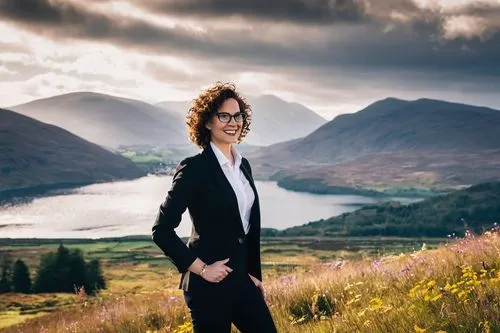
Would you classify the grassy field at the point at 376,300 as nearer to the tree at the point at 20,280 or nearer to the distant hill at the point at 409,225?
the tree at the point at 20,280

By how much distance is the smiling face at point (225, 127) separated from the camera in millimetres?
4754

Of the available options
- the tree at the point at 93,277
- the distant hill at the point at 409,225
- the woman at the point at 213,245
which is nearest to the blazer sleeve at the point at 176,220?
the woman at the point at 213,245

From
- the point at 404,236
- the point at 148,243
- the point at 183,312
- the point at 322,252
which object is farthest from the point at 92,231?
the point at 183,312

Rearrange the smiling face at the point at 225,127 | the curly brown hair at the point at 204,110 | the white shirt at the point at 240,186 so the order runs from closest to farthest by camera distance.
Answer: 1. the white shirt at the point at 240,186
2. the smiling face at the point at 225,127
3. the curly brown hair at the point at 204,110

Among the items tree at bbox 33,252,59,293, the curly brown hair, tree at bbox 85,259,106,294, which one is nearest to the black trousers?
the curly brown hair

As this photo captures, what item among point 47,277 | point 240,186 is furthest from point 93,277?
point 240,186

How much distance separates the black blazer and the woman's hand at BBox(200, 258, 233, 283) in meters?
0.11

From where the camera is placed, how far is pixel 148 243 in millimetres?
165875

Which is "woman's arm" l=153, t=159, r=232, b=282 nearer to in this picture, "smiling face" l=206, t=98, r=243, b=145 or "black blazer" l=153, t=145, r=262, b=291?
"black blazer" l=153, t=145, r=262, b=291

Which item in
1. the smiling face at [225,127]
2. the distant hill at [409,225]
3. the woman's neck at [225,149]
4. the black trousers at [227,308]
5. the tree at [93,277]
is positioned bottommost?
the distant hill at [409,225]

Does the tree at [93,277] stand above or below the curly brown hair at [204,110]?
below

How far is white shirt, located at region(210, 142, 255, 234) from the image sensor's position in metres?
4.58

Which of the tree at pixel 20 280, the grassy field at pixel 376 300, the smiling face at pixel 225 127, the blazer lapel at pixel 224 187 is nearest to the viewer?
the blazer lapel at pixel 224 187

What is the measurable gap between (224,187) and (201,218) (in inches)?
12.0
